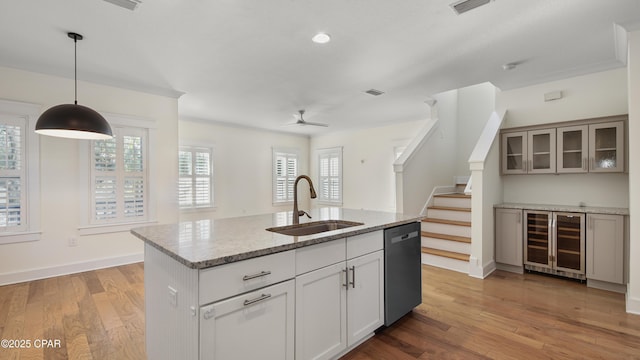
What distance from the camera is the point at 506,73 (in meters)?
3.70

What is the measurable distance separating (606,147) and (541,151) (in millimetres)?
616

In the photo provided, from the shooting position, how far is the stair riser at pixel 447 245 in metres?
3.97

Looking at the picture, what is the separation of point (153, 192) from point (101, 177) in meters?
0.65

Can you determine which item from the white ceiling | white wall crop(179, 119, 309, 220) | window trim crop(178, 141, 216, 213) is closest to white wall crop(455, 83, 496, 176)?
the white ceiling

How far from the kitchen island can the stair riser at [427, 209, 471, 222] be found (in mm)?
2717

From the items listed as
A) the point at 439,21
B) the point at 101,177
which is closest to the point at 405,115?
the point at 439,21

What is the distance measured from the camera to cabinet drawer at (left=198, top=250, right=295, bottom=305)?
1338mm

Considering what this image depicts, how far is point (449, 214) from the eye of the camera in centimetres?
462

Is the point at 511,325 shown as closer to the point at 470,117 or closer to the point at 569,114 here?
the point at 569,114

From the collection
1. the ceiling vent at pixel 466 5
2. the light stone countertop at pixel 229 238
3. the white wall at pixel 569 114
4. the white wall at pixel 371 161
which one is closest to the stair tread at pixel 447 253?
the white wall at pixel 569 114

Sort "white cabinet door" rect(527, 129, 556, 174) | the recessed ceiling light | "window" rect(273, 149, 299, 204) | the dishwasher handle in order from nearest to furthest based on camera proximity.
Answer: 1. the dishwasher handle
2. the recessed ceiling light
3. "white cabinet door" rect(527, 129, 556, 174)
4. "window" rect(273, 149, 299, 204)

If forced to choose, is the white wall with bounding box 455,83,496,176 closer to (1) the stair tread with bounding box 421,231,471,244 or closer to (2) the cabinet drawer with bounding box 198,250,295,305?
(1) the stair tread with bounding box 421,231,471,244

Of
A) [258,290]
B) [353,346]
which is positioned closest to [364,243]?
[353,346]

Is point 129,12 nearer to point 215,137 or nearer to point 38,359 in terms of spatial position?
point 38,359
